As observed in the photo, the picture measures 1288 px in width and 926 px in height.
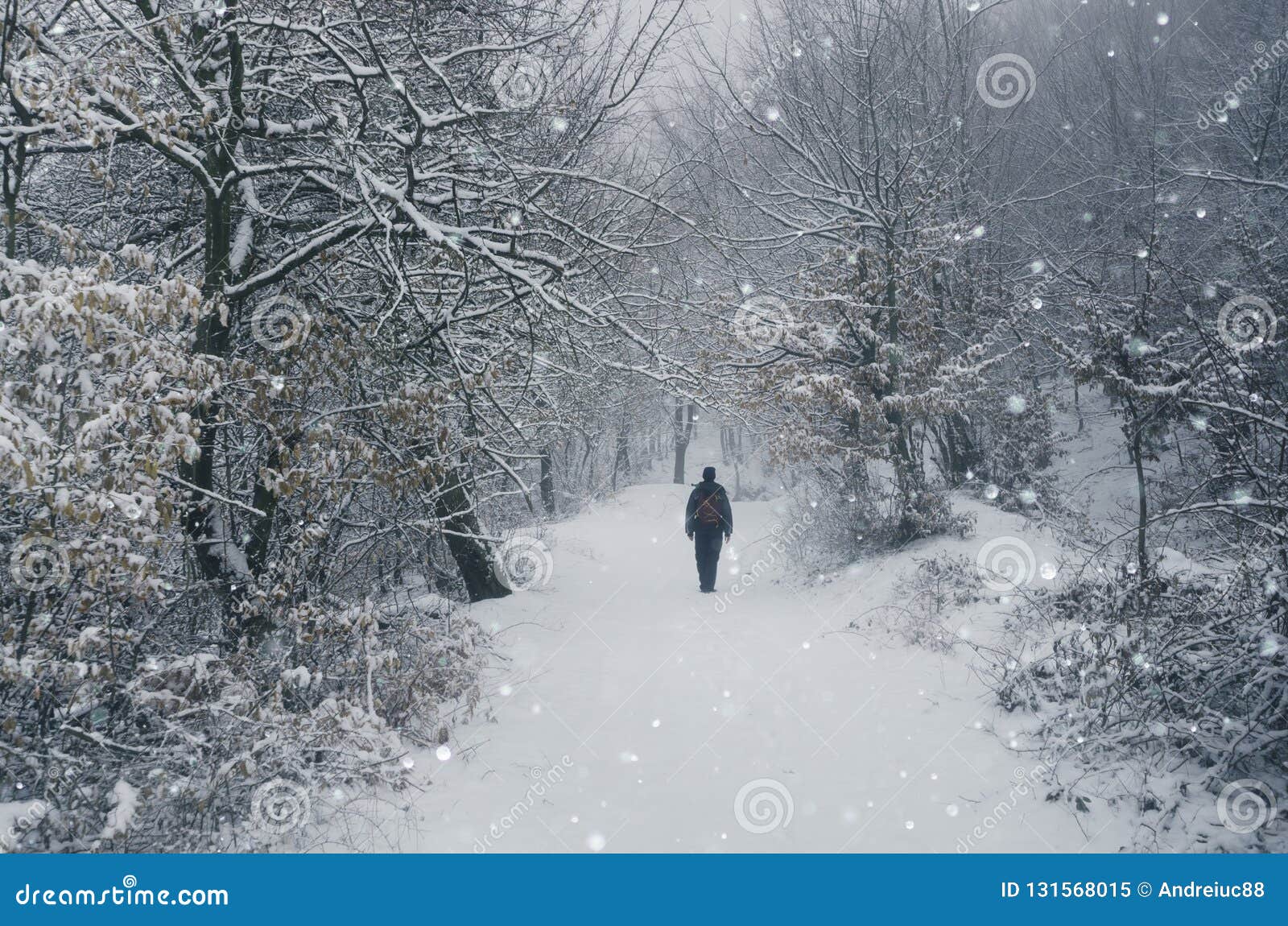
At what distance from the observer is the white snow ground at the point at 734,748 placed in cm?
406

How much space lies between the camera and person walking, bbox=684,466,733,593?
420 inches

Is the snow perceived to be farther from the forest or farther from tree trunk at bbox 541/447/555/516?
tree trunk at bbox 541/447/555/516

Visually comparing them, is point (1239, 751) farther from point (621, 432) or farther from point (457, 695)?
point (621, 432)

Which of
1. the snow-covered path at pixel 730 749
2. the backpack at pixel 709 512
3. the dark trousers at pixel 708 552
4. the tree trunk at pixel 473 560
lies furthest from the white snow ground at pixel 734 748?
the backpack at pixel 709 512

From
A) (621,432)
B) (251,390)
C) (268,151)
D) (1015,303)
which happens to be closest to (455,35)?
(268,151)

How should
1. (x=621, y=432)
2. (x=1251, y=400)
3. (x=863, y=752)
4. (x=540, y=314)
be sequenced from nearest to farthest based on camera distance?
(x=1251, y=400), (x=863, y=752), (x=540, y=314), (x=621, y=432)

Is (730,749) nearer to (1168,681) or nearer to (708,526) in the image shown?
(1168,681)

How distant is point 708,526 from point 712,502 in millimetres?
357

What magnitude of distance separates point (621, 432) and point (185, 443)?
25464 mm

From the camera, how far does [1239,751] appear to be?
12.7ft

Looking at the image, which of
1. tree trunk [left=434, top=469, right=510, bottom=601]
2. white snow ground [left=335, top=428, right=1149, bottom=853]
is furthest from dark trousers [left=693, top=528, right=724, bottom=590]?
tree trunk [left=434, top=469, right=510, bottom=601]

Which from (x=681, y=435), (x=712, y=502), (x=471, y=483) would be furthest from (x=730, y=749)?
(x=681, y=435)

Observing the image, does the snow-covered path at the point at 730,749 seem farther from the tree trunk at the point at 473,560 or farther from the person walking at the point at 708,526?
the person walking at the point at 708,526

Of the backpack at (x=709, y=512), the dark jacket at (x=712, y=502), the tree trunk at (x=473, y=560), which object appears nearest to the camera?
the tree trunk at (x=473, y=560)
